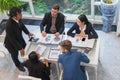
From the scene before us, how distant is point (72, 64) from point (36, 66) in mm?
500

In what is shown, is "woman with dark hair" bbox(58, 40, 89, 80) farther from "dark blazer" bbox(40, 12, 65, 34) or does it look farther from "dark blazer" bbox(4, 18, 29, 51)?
"dark blazer" bbox(40, 12, 65, 34)

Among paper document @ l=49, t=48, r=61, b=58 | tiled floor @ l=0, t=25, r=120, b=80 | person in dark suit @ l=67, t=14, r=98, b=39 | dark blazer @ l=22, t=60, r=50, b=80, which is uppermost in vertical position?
person in dark suit @ l=67, t=14, r=98, b=39

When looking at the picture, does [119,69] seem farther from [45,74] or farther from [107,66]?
[45,74]

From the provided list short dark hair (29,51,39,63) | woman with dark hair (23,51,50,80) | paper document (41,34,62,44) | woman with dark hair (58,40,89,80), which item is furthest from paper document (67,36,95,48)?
short dark hair (29,51,39,63)

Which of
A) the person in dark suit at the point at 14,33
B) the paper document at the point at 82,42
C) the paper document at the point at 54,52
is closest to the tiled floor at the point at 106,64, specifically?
the person in dark suit at the point at 14,33

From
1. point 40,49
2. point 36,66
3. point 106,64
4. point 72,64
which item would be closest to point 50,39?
point 40,49

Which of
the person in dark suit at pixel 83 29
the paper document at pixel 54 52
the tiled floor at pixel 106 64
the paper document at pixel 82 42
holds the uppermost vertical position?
the person in dark suit at pixel 83 29

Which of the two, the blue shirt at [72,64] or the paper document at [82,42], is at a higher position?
the paper document at [82,42]

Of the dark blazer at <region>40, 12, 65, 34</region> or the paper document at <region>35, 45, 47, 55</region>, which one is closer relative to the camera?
the paper document at <region>35, 45, 47, 55</region>

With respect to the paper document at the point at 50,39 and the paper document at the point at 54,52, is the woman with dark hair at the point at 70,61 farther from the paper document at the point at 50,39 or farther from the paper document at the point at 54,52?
the paper document at the point at 50,39

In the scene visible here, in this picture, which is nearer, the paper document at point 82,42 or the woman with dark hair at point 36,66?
the woman with dark hair at point 36,66

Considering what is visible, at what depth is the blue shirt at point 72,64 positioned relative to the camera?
2.97 m

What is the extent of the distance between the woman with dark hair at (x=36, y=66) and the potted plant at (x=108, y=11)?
1.97 meters

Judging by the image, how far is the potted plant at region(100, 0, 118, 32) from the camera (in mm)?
4453
